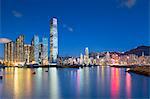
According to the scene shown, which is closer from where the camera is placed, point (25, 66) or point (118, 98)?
point (118, 98)

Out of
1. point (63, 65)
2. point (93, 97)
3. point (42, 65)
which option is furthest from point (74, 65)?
point (93, 97)

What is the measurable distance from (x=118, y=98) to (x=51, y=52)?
331 ft

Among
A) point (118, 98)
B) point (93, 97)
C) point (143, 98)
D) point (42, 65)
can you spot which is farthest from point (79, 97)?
point (42, 65)

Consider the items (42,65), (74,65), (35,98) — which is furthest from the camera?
(74,65)

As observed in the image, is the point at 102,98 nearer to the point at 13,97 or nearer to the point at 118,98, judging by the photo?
the point at 118,98

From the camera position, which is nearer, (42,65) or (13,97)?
(13,97)

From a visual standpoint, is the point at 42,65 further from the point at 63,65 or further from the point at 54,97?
the point at 54,97

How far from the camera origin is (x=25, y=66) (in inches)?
4555

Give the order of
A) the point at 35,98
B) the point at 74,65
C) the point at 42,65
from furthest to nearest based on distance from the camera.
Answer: the point at 74,65 → the point at 42,65 → the point at 35,98

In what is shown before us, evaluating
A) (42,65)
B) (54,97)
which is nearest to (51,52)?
(42,65)

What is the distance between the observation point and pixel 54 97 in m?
17.6

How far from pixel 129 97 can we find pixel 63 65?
A: 101470 millimetres

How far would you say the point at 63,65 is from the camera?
390ft

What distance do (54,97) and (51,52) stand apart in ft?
329
